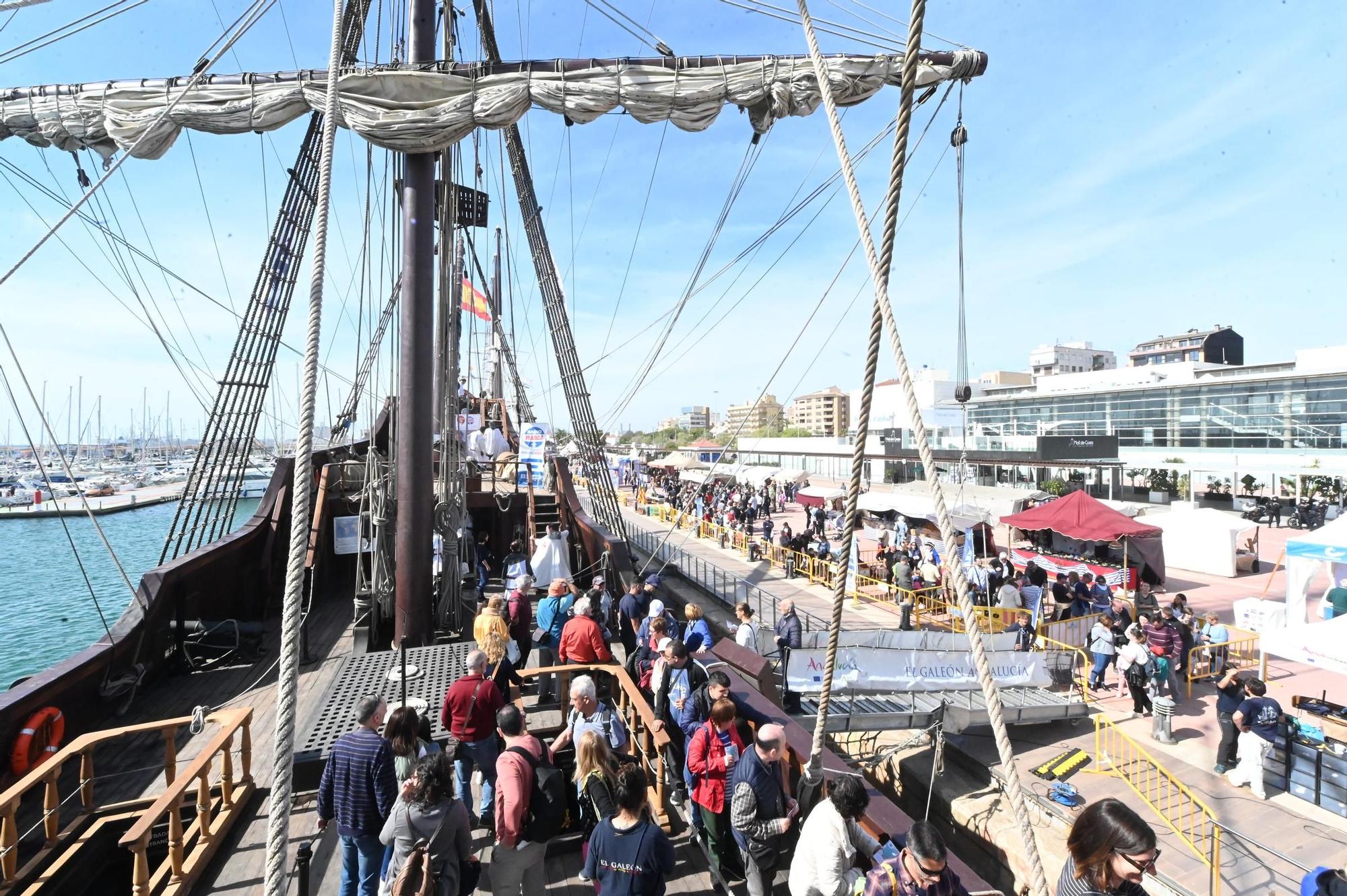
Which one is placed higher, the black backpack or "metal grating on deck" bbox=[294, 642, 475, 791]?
the black backpack

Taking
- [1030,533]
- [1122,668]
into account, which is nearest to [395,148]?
[1122,668]

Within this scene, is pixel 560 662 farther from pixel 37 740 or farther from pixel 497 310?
pixel 497 310

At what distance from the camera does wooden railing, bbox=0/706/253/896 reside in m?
3.11

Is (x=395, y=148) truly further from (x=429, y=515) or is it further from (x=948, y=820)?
(x=948, y=820)

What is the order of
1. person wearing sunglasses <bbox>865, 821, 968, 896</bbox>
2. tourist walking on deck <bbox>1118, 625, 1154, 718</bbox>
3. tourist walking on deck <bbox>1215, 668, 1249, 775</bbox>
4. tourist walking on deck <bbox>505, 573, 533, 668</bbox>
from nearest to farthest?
1. person wearing sunglasses <bbox>865, 821, 968, 896</bbox>
2. tourist walking on deck <bbox>505, 573, 533, 668</bbox>
3. tourist walking on deck <bbox>1215, 668, 1249, 775</bbox>
4. tourist walking on deck <bbox>1118, 625, 1154, 718</bbox>

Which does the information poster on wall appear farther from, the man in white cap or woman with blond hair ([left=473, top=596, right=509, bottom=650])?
woman with blond hair ([left=473, top=596, right=509, bottom=650])

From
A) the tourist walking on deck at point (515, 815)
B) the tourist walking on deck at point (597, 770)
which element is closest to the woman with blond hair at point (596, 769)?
the tourist walking on deck at point (597, 770)

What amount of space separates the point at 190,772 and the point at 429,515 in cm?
375

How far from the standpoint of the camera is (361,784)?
310 cm

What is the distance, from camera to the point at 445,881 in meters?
2.74

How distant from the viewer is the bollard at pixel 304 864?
3.21 m

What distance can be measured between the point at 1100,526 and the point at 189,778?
1603 cm

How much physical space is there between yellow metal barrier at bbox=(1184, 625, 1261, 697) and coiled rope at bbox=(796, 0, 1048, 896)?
34.1ft

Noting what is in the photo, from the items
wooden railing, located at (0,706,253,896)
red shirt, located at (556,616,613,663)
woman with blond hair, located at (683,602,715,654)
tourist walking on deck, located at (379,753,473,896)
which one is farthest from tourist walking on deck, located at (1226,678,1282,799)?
wooden railing, located at (0,706,253,896)
